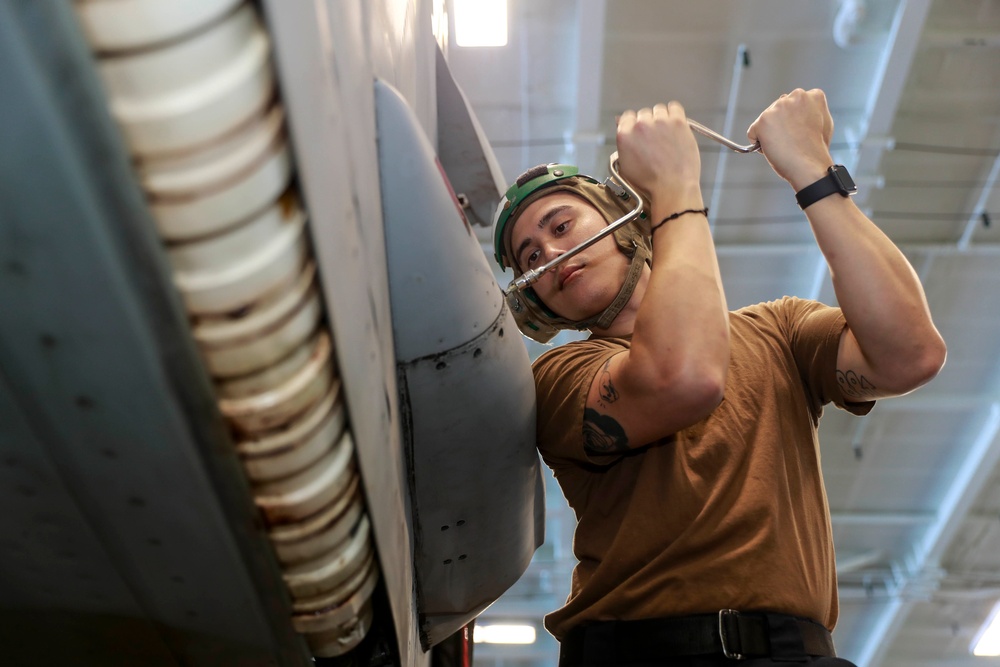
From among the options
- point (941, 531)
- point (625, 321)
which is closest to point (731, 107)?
point (625, 321)

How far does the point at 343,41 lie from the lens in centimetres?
95

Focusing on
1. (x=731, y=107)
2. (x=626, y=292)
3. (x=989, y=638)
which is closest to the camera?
(x=626, y=292)

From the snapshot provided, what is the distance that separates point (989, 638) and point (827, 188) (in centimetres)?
1156

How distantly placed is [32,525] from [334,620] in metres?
0.37

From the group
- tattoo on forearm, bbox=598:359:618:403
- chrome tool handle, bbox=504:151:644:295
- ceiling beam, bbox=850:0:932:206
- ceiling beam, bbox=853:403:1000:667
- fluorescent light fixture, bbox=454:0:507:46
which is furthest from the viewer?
ceiling beam, bbox=853:403:1000:667

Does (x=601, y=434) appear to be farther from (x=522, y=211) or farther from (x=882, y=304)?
(x=522, y=211)

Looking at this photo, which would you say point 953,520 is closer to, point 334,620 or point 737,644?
point 737,644

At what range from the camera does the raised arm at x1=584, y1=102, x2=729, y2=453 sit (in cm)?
146

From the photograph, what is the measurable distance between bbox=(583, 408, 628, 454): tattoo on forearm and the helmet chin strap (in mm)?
415

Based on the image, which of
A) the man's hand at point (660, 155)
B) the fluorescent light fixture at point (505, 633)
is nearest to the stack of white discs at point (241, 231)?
the man's hand at point (660, 155)

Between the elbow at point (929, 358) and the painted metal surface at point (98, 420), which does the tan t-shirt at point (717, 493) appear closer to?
the elbow at point (929, 358)

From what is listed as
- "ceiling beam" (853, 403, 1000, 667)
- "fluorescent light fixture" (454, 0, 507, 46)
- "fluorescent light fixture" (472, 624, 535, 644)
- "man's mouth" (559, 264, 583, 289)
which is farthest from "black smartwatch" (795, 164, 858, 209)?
"fluorescent light fixture" (472, 624, 535, 644)

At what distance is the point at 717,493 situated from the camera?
5.21ft

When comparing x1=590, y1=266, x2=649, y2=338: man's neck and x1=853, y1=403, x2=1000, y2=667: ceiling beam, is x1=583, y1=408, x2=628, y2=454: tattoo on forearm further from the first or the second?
x1=853, y1=403, x2=1000, y2=667: ceiling beam
